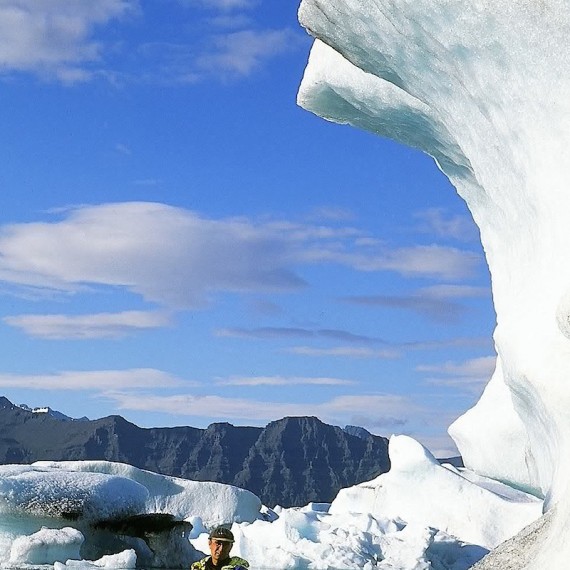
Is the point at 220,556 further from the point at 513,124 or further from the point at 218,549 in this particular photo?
the point at 513,124

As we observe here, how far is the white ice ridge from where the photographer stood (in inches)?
134

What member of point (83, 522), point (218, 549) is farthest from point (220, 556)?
point (83, 522)

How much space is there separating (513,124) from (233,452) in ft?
215

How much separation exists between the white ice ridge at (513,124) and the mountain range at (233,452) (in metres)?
59.0

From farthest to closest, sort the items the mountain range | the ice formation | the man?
1. the mountain range
2. the ice formation
3. the man

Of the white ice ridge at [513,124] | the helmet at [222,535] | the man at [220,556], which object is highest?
the white ice ridge at [513,124]

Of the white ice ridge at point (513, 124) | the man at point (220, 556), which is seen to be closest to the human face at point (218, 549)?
the man at point (220, 556)

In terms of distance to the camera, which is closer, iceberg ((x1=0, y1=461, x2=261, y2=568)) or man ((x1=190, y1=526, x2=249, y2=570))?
man ((x1=190, y1=526, x2=249, y2=570))

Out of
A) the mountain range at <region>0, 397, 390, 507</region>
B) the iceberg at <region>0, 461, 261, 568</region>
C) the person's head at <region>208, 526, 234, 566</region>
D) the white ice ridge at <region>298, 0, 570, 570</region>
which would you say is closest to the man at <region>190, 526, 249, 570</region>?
the person's head at <region>208, 526, 234, 566</region>

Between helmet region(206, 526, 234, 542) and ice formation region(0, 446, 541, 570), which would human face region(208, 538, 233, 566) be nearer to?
helmet region(206, 526, 234, 542)

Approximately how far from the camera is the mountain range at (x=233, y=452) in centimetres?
6462

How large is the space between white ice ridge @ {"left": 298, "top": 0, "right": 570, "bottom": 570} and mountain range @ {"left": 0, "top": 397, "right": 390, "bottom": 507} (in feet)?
193

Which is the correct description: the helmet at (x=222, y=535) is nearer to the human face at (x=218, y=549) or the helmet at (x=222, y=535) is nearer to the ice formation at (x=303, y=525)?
the human face at (x=218, y=549)

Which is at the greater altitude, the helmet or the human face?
the helmet
